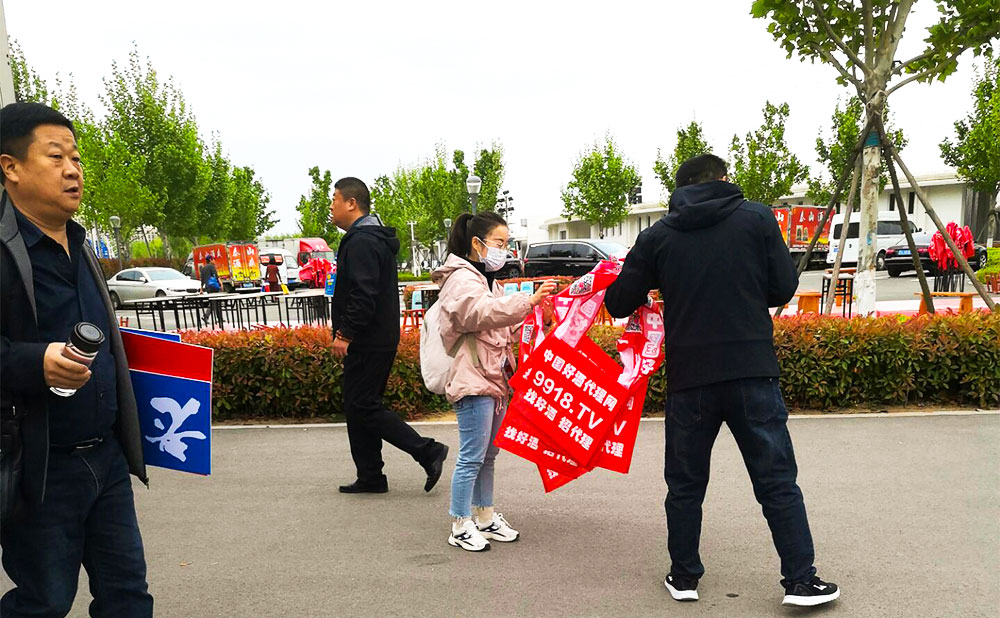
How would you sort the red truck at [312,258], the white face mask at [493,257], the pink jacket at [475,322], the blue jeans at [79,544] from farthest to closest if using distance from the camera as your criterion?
the red truck at [312,258] < the white face mask at [493,257] < the pink jacket at [475,322] < the blue jeans at [79,544]

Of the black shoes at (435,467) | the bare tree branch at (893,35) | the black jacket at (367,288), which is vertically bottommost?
the black shoes at (435,467)

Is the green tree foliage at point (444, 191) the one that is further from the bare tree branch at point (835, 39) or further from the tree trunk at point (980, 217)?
the bare tree branch at point (835, 39)

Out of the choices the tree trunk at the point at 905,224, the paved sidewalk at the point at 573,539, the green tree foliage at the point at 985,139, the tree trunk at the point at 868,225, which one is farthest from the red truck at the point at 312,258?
the green tree foliage at the point at 985,139

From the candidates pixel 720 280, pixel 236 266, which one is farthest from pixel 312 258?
pixel 720 280

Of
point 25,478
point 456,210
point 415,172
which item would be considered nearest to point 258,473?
point 25,478

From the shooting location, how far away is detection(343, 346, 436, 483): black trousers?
4.55m

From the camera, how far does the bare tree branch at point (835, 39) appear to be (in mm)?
7619

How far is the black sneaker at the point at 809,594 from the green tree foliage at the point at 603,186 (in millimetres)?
37652

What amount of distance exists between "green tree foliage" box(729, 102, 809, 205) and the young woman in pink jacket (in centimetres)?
3445

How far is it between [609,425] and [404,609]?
1263 mm

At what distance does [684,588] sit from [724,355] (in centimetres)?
103

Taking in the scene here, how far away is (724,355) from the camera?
3.04 metres

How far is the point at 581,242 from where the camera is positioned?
25344 mm

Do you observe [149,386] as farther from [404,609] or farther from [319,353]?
[319,353]
